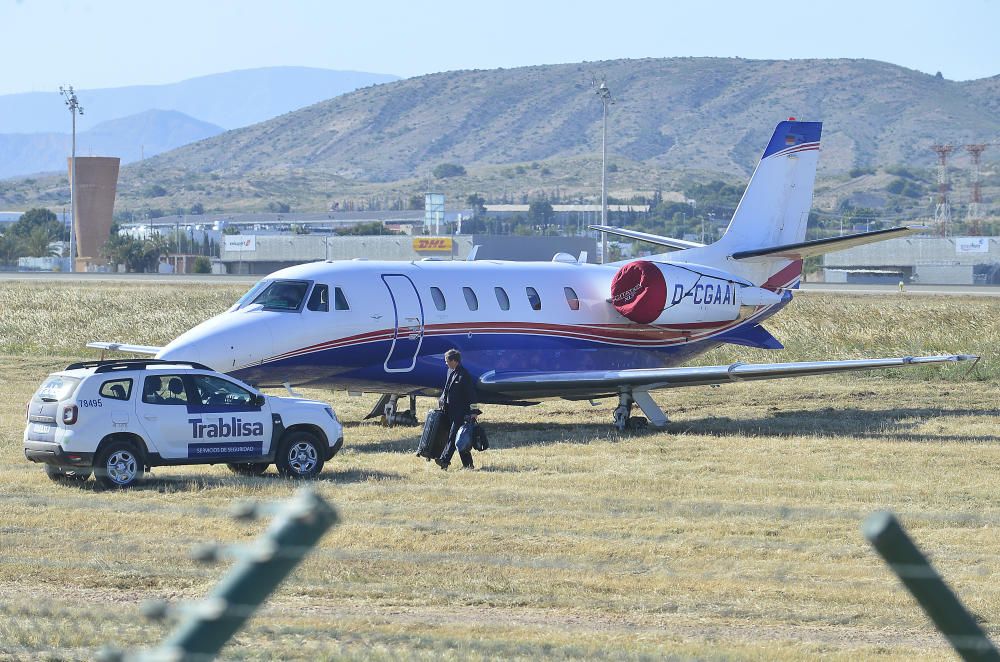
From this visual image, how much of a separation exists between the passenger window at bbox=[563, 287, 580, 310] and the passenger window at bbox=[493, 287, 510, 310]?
144 cm

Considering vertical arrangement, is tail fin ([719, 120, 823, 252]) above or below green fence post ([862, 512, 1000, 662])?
above

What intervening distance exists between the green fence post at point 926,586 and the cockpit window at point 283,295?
57.5 feet

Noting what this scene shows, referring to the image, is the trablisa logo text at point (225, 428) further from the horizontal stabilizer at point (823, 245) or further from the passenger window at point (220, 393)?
the horizontal stabilizer at point (823, 245)

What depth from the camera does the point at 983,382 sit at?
31.4 m

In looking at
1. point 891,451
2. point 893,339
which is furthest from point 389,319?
point 893,339

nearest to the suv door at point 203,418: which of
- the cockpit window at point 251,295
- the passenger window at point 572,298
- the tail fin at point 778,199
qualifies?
the cockpit window at point 251,295

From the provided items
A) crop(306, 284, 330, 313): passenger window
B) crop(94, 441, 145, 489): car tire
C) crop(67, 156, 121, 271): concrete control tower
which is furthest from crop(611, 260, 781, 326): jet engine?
crop(67, 156, 121, 271): concrete control tower

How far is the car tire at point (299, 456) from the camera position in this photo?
17359mm

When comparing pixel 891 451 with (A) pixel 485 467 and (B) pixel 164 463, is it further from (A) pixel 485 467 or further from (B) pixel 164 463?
(B) pixel 164 463

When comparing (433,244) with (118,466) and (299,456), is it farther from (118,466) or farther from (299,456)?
(118,466)

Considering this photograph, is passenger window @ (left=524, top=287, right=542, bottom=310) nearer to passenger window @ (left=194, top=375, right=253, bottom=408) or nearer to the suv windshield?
passenger window @ (left=194, top=375, right=253, bottom=408)

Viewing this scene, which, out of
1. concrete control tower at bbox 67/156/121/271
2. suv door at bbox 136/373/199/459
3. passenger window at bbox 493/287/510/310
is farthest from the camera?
concrete control tower at bbox 67/156/121/271

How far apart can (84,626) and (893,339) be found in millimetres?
32778

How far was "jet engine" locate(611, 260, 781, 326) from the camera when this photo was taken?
84.0ft
